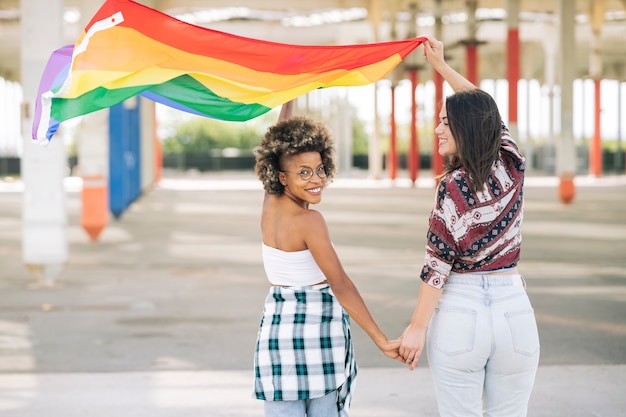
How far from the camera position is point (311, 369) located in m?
3.08

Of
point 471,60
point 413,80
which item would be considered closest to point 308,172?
point 471,60

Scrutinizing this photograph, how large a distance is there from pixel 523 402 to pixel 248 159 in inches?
2264

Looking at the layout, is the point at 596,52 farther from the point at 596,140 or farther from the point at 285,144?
the point at 285,144

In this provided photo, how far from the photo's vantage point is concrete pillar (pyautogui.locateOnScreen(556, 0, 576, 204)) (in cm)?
2242

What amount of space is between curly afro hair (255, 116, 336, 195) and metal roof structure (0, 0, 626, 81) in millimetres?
28555

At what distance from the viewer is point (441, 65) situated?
11.2ft

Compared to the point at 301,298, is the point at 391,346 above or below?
below

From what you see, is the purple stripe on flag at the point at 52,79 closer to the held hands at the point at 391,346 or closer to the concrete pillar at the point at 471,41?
the held hands at the point at 391,346

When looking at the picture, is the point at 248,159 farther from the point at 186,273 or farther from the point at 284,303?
the point at 284,303

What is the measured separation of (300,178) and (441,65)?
732mm

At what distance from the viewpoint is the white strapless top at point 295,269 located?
310cm

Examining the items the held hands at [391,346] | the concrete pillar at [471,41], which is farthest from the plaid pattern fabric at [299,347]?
the concrete pillar at [471,41]

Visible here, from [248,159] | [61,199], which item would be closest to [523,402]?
[61,199]

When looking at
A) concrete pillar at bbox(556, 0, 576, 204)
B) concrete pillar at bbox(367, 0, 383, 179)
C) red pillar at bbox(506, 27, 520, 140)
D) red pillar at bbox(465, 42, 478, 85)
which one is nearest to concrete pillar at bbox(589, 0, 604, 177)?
red pillar at bbox(465, 42, 478, 85)
